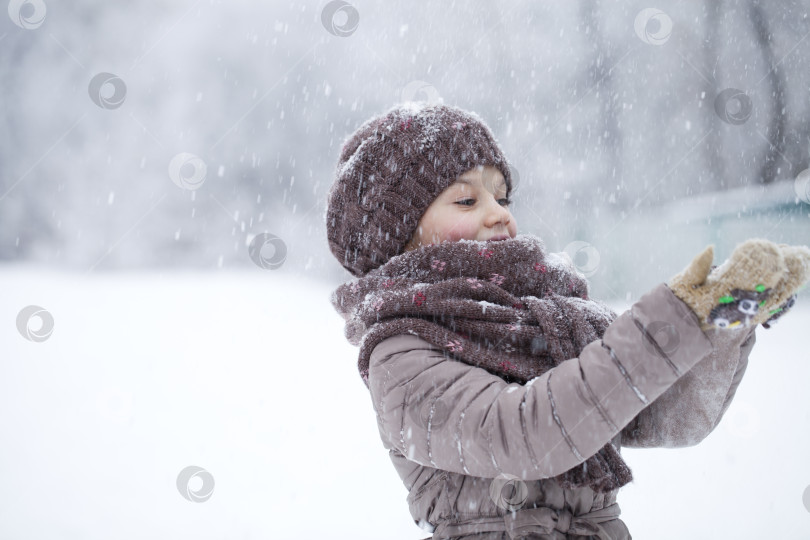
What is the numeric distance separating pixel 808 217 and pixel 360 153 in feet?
7.66

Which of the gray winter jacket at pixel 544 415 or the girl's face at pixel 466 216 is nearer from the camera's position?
the gray winter jacket at pixel 544 415

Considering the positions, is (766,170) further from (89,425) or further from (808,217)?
(89,425)
